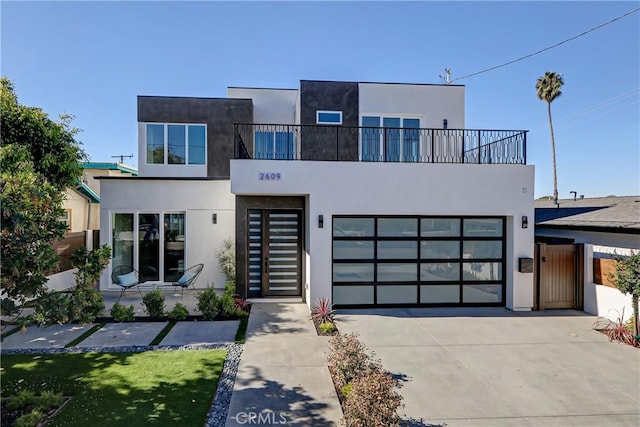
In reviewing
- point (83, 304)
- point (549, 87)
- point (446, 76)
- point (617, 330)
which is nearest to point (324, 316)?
point (83, 304)

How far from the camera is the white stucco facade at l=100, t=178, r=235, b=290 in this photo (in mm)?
11328

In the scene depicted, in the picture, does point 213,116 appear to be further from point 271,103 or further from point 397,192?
point 397,192

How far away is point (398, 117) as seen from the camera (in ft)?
42.7

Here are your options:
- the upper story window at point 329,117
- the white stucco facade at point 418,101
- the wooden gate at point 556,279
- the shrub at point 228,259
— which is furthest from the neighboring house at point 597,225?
the shrub at point 228,259

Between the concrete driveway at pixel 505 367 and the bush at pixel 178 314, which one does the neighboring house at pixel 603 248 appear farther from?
the bush at pixel 178 314

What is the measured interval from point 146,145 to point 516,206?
521 inches

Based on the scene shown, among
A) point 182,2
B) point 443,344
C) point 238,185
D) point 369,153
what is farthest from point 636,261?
point 182,2

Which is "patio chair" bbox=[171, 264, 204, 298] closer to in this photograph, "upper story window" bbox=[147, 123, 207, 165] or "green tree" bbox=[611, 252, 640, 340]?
"upper story window" bbox=[147, 123, 207, 165]

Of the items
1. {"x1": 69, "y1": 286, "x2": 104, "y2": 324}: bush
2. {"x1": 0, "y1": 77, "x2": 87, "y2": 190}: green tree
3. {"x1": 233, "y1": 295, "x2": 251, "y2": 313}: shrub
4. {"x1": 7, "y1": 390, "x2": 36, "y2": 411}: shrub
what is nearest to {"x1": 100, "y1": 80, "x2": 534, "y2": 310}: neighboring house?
{"x1": 233, "y1": 295, "x2": 251, "y2": 313}: shrub

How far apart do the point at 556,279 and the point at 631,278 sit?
7.87ft

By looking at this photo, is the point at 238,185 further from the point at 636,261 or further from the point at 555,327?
the point at 636,261

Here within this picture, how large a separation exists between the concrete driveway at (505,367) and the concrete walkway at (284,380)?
107 cm

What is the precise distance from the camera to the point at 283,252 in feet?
34.1

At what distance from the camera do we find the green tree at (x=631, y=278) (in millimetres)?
6984
